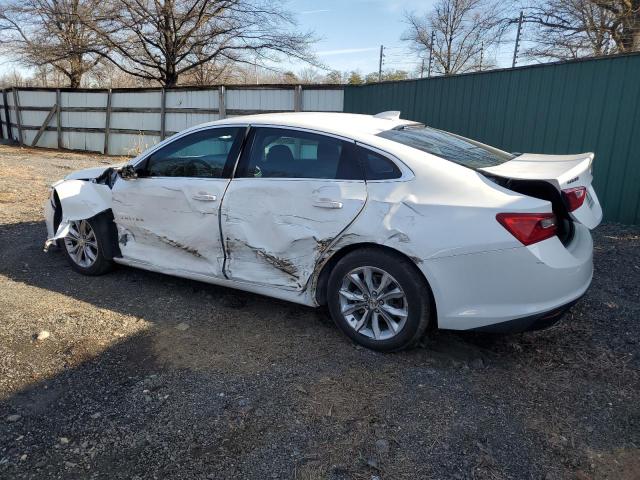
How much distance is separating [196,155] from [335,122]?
4.12 feet

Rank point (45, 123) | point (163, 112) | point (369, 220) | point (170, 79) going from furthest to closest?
1. point (170, 79)
2. point (45, 123)
3. point (163, 112)
4. point (369, 220)

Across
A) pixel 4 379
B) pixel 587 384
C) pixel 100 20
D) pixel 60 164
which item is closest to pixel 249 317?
pixel 4 379

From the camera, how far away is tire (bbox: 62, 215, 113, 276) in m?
4.73

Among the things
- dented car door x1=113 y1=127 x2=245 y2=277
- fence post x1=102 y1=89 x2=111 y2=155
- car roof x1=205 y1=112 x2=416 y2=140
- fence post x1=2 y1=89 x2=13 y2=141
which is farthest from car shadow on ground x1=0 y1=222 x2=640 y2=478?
fence post x1=2 y1=89 x2=13 y2=141

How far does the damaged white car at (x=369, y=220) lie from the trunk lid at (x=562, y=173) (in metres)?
0.01

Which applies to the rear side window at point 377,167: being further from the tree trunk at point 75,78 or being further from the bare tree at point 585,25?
the tree trunk at point 75,78

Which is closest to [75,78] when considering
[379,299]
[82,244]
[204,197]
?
[82,244]

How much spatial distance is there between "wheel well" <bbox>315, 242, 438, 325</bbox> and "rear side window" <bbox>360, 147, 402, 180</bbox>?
1.49 feet

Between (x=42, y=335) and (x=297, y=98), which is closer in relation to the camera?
(x=42, y=335)

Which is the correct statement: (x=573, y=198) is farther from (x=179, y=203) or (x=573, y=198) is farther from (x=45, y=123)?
(x=45, y=123)

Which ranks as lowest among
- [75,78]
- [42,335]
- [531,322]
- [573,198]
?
[42,335]

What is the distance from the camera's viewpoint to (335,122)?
3848 millimetres

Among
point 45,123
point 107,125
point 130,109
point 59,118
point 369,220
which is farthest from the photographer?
point 45,123

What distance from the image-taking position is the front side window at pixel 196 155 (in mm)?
4086
